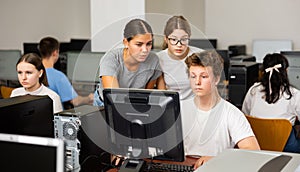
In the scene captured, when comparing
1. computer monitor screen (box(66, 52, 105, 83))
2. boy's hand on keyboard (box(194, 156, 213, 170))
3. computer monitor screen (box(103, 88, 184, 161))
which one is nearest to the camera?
computer monitor screen (box(103, 88, 184, 161))

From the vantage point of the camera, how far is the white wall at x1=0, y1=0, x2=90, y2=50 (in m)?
6.85

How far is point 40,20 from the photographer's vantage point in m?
7.05

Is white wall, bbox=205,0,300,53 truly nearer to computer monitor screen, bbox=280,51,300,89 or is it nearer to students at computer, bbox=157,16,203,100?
computer monitor screen, bbox=280,51,300,89

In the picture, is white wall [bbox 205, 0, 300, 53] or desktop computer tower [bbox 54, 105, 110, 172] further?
white wall [bbox 205, 0, 300, 53]

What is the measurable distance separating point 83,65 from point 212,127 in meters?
2.49

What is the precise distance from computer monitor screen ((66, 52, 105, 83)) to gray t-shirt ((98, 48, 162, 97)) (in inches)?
56.8

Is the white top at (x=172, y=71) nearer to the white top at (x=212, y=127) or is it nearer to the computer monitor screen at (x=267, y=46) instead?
the white top at (x=212, y=127)

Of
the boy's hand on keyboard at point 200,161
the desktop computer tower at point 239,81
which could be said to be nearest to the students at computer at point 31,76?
the boy's hand on keyboard at point 200,161

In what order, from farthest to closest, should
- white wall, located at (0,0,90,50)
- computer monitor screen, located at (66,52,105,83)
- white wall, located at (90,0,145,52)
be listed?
white wall, located at (0,0,90,50) < computer monitor screen, located at (66,52,105,83) < white wall, located at (90,0,145,52)

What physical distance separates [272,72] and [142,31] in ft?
3.65

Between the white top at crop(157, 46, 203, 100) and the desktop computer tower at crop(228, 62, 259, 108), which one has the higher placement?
the white top at crop(157, 46, 203, 100)

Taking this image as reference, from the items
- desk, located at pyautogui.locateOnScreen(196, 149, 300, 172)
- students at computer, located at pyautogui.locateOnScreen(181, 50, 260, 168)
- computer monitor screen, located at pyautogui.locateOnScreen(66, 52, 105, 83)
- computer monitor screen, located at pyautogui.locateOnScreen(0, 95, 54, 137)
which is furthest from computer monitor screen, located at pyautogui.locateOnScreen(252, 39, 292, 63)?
desk, located at pyautogui.locateOnScreen(196, 149, 300, 172)

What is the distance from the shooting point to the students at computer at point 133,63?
2.44 m

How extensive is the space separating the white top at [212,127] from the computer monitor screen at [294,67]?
146cm
